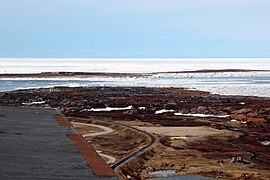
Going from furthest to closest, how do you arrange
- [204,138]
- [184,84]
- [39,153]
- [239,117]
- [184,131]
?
[184,84]
[239,117]
[184,131]
[204,138]
[39,153]

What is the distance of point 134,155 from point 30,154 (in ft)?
34.3

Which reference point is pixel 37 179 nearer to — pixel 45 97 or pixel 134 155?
pixel 134 155

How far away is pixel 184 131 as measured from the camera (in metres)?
29.3

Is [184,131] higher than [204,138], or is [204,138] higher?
[204,138]

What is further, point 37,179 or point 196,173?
point 196,173

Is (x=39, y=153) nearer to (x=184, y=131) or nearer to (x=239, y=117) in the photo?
(x=184, y=131)

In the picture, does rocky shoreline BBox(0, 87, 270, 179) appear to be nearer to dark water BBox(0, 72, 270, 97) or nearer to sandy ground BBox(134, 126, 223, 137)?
sandy ground BBox(134, 126, 223, 137)

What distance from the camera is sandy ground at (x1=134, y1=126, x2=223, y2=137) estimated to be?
27922mm

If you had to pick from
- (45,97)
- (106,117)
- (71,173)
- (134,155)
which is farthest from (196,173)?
(45,97)

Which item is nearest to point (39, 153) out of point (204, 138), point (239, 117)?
point (204, 138)

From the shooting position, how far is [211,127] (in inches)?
1241

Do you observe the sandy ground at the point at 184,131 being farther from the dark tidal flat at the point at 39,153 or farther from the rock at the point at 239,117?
the dark tidal flat at the point at 39,153

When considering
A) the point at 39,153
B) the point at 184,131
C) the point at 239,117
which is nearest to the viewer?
the point at 39,153

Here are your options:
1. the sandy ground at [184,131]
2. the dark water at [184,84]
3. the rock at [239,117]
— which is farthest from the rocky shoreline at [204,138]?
the dark water at [184,84]
